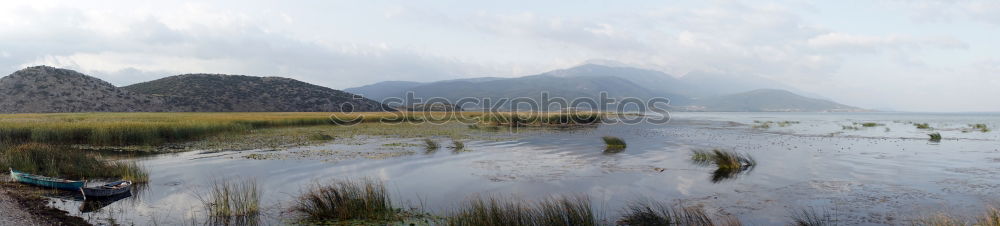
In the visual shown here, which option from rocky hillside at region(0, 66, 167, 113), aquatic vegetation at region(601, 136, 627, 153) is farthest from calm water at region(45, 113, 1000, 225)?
rocky hillside at region(0, 66, 167, 113)

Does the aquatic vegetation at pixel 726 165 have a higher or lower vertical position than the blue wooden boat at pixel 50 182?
lower

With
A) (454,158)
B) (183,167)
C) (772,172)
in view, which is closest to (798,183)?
(772,172)

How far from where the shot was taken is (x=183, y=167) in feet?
68.3

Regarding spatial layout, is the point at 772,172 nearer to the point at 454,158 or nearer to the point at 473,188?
the point at 473,188

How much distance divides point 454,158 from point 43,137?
22.8 metres

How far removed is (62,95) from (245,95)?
35060mm

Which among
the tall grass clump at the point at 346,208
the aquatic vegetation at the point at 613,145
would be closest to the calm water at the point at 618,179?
the tall grass clump at the point at 346,208

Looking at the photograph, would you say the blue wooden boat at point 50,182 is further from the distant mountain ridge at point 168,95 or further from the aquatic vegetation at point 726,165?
the distant mountain ridge at point 168,95

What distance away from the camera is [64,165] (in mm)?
17625

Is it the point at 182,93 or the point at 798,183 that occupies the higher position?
→ the point at 182,93

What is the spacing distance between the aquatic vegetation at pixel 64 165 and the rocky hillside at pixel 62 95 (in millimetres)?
83560

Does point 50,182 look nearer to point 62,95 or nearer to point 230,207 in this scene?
point 230,207

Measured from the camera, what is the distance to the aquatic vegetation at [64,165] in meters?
17.1

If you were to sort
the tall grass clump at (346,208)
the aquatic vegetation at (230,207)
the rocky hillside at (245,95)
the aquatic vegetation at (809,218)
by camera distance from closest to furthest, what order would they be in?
the aquatic vegetation at (809,218) < the tall grass clump at (346,208) < the aquatic vegetation at (230,207) < the rocky hillside at (245,95)
